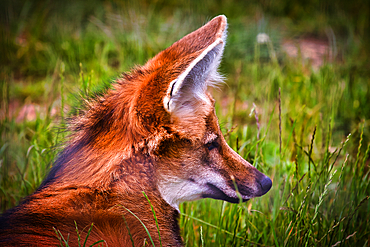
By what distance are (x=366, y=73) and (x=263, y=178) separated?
3.84 meters

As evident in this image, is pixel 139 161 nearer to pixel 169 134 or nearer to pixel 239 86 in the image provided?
pixel 169 134

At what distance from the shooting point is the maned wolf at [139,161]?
141cm

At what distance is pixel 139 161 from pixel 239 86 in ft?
9.76

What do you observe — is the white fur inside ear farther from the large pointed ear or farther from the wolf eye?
the wolf eye

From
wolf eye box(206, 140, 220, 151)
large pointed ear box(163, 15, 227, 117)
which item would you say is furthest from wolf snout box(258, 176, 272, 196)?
large pointed ear box(163, 15, 227, 117)

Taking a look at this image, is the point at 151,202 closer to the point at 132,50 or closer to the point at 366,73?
the point at 132,50

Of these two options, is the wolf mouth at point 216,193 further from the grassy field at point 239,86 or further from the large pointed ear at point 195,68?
the large pointed ear at point 195,68

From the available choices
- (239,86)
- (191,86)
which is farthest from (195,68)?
(239,86)

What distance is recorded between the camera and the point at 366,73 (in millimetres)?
4621

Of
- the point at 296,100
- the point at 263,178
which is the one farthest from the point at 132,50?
the point at 263,178

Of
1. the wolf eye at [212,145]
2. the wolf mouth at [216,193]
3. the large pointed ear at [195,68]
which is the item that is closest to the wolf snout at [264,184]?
the wolf mouth at [216,193]

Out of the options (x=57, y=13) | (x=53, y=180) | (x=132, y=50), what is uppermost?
(x=57, y=13)

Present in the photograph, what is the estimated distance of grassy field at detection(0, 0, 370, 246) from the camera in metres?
2.24

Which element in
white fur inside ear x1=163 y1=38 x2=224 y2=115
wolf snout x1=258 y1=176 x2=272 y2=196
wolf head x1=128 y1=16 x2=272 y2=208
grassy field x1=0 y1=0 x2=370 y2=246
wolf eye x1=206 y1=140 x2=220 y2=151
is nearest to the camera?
white fur inside ear x1=163 y1=38 x2=224 y2=115
